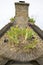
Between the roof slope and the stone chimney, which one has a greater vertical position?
the stone chimney

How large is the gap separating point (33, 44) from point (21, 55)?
3.58 ft

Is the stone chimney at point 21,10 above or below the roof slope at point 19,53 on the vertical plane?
above

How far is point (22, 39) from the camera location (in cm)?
1552

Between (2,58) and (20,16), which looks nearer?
(2,58)

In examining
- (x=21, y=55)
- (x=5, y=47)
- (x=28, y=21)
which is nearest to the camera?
(x=21, y=55)

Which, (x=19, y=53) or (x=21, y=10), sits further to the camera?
(x=21, y=10)

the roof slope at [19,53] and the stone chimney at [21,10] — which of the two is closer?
the roof slope at [19,53]

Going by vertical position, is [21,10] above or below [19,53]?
above

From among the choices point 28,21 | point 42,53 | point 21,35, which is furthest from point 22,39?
point 28,21

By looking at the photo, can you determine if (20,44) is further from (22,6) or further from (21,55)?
(22,6)

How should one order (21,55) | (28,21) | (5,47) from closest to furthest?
(21,55) → (5,47) → (28,21)

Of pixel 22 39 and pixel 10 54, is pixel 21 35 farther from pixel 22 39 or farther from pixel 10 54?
pixel 10 54

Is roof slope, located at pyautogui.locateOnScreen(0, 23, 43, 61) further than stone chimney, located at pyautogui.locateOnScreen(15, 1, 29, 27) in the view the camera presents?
No

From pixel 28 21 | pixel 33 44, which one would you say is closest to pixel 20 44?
pixel 33 44
